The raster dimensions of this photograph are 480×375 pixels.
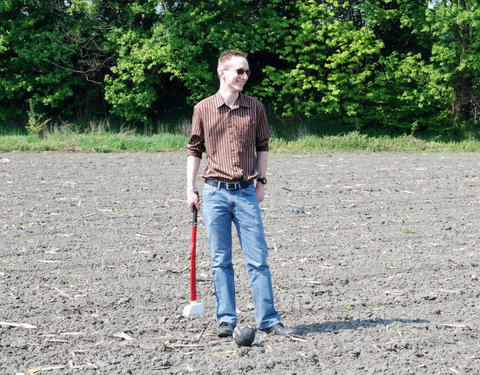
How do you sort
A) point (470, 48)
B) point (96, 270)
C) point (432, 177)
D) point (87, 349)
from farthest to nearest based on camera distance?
1. point (470, 48)
2. point (432, 177)
3. point (96, 270)
4. point (87, 349)

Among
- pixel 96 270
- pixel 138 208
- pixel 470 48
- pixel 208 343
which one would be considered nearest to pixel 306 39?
pixel 470 48

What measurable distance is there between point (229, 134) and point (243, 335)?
1.38 metres

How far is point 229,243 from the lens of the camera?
4.82 m

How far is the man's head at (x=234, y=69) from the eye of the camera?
4648 mm

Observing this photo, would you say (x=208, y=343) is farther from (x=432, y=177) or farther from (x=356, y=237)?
(x=432, y=177)

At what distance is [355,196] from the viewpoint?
1123 cm

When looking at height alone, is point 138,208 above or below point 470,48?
below

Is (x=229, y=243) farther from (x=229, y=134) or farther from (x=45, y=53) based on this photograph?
(x=45, y=53)

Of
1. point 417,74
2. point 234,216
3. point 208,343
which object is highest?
point 417,74

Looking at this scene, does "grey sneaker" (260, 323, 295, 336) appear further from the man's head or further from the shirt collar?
the man's head

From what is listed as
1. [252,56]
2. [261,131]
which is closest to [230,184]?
[261,131]

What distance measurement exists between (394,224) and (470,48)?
738 inches

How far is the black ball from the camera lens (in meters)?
4.55

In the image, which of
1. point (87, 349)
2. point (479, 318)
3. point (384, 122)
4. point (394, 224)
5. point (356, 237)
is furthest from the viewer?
point (384, 122)
